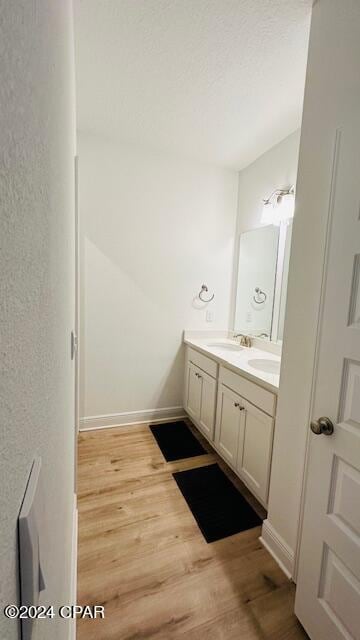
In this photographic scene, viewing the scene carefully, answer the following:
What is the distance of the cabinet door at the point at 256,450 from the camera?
5.28 ft

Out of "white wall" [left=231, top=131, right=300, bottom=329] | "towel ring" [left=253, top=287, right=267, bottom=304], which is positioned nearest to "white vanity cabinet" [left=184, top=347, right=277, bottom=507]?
"towel ring" [left=253, top=287, right=267, bottom=304]

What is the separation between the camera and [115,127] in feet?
7.34

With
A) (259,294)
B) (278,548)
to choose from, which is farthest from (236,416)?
(259,294)

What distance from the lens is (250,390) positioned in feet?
5.79

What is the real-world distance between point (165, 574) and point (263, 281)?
212 centimetres

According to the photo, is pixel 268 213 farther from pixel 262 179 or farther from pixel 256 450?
pixel 256 450

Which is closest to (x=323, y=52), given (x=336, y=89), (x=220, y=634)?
(x=336, y=89)

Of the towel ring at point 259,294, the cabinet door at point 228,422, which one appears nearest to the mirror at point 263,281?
the towel ring at point 259,294

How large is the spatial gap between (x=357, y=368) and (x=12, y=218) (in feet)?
3.43

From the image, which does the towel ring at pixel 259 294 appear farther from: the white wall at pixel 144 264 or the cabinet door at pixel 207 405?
the cabinet door at pixel 207 405

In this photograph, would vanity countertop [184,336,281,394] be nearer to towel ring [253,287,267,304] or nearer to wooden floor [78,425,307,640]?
towel ring [253,287,267,304]

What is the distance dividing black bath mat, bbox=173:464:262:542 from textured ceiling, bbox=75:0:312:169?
260 cm

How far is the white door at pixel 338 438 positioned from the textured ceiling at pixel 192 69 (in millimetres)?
834

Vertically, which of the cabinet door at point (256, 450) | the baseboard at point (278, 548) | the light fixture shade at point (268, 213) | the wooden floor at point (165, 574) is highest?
the light fixture shade at point (268, 213)
